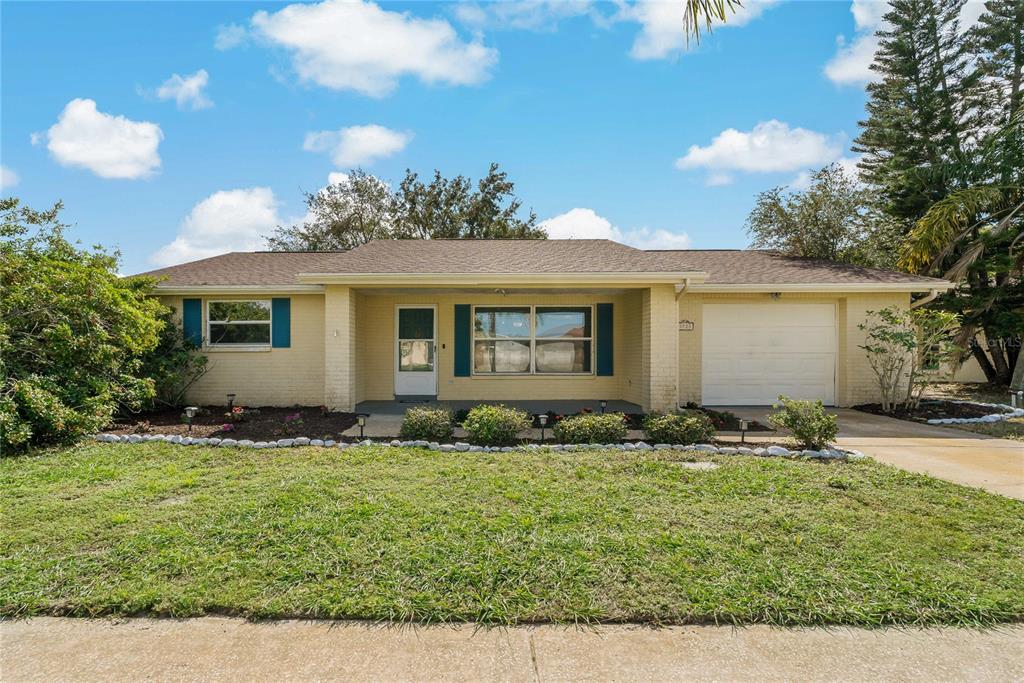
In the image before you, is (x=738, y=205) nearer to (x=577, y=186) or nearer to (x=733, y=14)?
(x=577, y=186)

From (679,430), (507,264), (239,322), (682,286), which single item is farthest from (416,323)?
(679,430)

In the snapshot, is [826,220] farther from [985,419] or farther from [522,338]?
[522,338]

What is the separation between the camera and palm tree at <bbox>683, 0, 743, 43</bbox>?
13.3 feet

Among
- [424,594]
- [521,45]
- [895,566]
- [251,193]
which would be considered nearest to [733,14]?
[895,566]

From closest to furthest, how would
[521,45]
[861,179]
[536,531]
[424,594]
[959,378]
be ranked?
[424,594]
[536,531]
[521,45]
[959,378]
[861,179]

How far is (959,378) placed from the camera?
17.1 meters

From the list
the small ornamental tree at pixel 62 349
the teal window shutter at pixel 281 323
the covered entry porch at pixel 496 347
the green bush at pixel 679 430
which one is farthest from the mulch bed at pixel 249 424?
the green bush at pixel 679 430

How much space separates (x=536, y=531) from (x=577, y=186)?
15261 millimetres

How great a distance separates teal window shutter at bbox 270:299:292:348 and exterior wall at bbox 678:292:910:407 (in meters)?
8.34

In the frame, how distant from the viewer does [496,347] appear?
1123 centimetres

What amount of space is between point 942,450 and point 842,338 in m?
4.56

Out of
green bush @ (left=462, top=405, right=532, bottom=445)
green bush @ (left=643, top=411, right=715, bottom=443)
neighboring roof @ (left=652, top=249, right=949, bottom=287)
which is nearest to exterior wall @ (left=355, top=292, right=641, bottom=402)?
neighboring roof @ (left=652, top=249, right=949, bottom=287)

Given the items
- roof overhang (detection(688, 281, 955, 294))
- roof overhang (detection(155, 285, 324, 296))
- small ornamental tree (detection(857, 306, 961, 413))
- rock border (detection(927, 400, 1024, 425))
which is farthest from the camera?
roof overhang (detection(688, 281, 955, 294))

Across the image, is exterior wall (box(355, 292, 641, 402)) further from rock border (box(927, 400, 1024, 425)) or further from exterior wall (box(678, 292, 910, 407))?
rock border (box(927, 400, 1024, 425))
